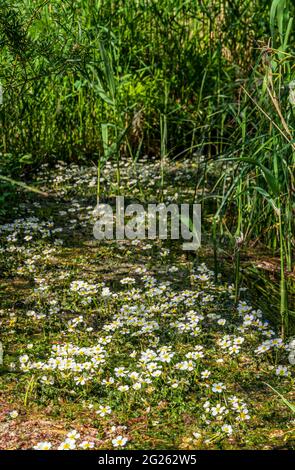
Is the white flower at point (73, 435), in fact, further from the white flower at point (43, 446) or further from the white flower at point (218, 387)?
the white flower at point (218, 387)

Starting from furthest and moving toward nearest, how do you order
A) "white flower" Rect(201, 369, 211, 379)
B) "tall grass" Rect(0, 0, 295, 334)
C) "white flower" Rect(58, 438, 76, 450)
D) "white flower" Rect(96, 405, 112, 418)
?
"tall grass" Rect(0, 0, 295, 334) → "white flower" Rect(201, 369, 211, 379) → "white flower" Rect(96, 405, 112, 418) → "white flower" Rect(58, 438, 76, 450)

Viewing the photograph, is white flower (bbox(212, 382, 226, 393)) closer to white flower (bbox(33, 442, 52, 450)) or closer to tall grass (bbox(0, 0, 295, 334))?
white flower (bbox(33, 442, 52, 450))

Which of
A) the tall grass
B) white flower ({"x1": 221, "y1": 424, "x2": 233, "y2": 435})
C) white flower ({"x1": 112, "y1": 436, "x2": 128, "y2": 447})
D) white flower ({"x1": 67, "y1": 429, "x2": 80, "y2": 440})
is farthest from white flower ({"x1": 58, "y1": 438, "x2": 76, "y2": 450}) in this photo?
the tall grass

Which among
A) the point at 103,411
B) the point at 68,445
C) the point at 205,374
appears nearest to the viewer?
the point at 68,445

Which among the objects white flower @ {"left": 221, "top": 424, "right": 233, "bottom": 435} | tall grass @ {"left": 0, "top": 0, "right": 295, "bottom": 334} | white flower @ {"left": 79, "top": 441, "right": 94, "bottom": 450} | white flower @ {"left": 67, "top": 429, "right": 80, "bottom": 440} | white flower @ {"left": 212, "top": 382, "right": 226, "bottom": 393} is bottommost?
white flower @ {"left": 79, "top": 441, "right": 94, "bottom": 450}

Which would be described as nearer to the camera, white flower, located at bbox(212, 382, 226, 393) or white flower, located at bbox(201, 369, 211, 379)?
white flower, located at bbox(212, 382, 226, 393)

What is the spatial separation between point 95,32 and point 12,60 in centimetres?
80

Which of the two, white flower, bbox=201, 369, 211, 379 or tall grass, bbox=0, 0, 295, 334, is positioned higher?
tall grass, bbox=0, 0, 295, 334

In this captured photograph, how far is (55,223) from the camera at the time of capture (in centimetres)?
408

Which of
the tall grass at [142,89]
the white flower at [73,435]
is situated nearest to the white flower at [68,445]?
the white flower at [73,435]

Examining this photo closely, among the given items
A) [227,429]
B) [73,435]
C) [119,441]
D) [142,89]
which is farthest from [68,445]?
[142,89]

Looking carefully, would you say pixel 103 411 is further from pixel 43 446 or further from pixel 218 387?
pixel 218 387
